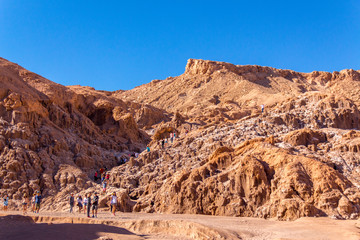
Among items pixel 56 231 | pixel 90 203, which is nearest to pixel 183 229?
pixel 56 231

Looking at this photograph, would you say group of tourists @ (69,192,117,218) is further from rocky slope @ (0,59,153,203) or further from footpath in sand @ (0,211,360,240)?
rocky slope @ (0,59,153,203)

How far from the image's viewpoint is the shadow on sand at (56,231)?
1198 centimetres

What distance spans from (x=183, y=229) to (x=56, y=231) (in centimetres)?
401

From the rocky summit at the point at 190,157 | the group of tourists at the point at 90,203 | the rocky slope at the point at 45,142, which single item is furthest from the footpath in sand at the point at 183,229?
the rocky slope at the point at 45,142

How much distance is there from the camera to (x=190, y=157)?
22750 millimetres

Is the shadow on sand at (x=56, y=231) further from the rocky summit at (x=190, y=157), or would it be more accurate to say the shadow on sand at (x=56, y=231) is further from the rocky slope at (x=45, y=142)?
the rocky slope at (x=45, y=142)

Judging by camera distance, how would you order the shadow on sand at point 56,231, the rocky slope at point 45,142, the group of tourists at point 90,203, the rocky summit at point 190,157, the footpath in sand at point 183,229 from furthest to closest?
the rocky slope at point 45,142 → the group of tourists at point 90,203 → the rocky summit at point 190,157 → the shadow on sand at point 56,231 → the footpath in sand at point 183,229

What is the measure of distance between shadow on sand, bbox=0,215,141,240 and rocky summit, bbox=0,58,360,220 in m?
4.19

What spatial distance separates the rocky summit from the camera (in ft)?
51.2

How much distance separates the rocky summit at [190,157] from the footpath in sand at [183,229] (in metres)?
1.34

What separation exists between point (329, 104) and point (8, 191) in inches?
765

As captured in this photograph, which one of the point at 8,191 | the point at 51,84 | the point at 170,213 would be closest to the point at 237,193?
the point at 170,213

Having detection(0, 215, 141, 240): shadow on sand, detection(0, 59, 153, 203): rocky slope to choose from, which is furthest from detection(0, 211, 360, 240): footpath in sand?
detection(0, 59, 153, 203): rocky slope

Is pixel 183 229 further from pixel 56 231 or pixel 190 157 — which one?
pixel 190 157
